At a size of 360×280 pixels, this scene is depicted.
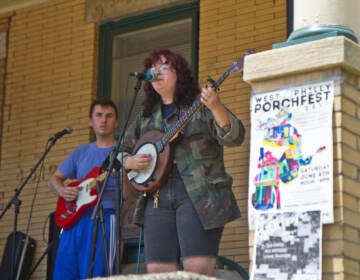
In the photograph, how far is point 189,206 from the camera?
518cm

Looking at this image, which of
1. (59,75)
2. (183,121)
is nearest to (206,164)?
(183,121)

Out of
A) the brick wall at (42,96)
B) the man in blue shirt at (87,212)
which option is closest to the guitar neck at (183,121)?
the man in blue shirt at (87,212)

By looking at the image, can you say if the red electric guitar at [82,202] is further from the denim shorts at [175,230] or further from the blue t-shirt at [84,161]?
the denim shorts at [175,230]

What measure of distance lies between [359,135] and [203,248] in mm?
1092

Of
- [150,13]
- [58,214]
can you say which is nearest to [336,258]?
[58,214]

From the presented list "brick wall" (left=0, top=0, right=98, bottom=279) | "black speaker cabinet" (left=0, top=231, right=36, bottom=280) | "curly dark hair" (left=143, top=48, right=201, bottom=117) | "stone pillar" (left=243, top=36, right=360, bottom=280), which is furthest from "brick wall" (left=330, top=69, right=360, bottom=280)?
"brick wall" (left=0, top=0, right=98, bottom=279)

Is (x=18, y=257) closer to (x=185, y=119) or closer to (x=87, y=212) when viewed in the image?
(x=87, y=212)

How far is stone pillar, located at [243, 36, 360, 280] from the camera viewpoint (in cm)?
454

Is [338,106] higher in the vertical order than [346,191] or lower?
higher

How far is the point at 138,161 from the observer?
559cm

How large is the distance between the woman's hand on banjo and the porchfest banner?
869 mm

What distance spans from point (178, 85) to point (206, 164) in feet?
1.94

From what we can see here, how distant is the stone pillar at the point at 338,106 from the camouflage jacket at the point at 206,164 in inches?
13.3

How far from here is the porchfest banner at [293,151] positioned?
4.64 meters
